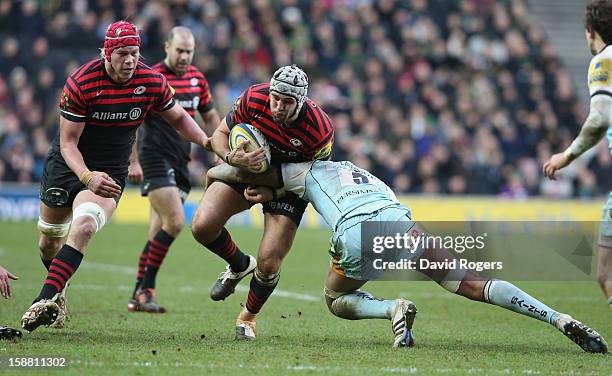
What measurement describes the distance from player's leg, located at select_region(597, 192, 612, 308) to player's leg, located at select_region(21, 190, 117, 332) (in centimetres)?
369

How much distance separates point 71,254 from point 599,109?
12.7 feet

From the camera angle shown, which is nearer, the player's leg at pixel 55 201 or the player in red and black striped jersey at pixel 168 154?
the player's leg at pixel 55 201

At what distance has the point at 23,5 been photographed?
21.9m

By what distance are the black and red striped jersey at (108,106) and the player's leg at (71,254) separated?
0.40 meters

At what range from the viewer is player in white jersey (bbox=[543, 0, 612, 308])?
6.86 m

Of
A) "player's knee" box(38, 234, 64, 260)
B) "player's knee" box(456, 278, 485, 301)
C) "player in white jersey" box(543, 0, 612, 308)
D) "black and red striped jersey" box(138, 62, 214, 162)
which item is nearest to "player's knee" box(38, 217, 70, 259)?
"player's knee" box(38, 234, 64, 260)

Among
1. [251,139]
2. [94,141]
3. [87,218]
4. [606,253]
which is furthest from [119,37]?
[606,253]

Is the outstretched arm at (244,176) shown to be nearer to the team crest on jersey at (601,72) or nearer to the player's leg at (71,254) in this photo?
the player's leg at (71,254)

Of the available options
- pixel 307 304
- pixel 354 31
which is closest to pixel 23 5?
pixel 354 31

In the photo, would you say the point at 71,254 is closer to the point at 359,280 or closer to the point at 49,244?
the point at 49,244

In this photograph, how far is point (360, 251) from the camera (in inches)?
278

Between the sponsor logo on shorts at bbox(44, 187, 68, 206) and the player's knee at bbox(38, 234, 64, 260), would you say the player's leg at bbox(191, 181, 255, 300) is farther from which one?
the player's knee at bbox(38, 234, 64, 260)

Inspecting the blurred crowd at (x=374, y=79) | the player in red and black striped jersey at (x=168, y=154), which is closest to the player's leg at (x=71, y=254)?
the player in red and black striped jersey at (x=168, y=154)

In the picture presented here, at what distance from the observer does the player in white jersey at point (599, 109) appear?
6.86 metres
